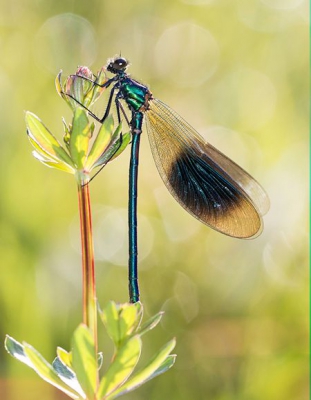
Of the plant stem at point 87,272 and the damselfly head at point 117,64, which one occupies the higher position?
the damselfly head at point 117,64

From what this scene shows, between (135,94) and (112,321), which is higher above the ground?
(135,94)

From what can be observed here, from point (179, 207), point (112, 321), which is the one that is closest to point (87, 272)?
point (112, 321)

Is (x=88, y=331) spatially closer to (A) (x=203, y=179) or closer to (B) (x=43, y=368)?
(B) (x=43, y=368)

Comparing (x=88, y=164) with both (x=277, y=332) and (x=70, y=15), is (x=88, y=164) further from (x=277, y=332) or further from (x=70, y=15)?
(x=70, y=15)

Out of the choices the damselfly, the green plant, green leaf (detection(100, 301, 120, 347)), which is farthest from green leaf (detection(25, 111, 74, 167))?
the damselfly

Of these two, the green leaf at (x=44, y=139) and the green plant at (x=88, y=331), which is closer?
the green plant at (x=88, y=331)

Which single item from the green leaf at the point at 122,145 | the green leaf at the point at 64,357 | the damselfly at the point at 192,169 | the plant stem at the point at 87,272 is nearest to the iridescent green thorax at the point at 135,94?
the damselfly at the point at 192,169

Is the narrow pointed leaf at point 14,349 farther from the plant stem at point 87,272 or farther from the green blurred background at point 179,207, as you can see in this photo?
the green blurred background at point 179,207

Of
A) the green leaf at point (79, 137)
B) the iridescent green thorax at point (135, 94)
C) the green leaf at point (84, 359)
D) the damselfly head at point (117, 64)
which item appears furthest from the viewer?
the iridescent green thorax at point (135, 94)

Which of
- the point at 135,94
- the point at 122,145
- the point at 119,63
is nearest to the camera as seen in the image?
the point at 122,145
